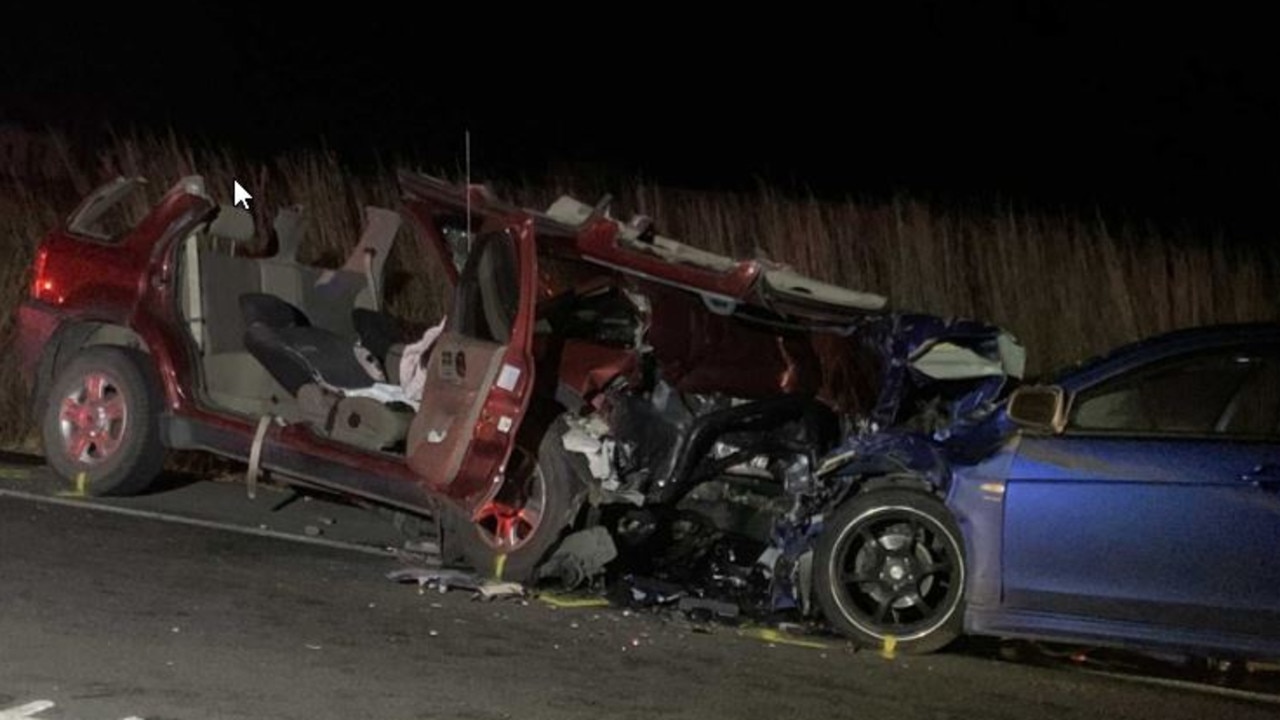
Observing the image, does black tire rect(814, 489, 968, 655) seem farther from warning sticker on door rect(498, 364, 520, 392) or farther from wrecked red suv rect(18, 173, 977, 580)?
warning sticker on door rect(498, 364, 520, 392)

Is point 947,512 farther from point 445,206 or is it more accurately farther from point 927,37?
point 927,37

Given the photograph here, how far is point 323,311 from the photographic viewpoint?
38.5 ft

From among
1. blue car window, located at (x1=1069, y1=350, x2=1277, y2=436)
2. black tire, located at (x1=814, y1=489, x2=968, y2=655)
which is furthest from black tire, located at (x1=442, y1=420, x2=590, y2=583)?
blue car window, located at (x1=1069, y1=350, x2=1277, y2=436)

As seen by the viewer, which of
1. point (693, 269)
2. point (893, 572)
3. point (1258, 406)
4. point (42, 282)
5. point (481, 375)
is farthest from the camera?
point (42, 282)

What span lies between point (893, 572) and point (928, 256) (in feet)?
22.8

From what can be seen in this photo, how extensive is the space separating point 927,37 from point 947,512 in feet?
119

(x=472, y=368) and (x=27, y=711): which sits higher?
(x=472, y=368)

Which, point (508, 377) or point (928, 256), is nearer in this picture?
point (508, 377)

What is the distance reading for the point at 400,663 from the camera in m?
7.80

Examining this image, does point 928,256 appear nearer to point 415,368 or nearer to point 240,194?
point 240,194

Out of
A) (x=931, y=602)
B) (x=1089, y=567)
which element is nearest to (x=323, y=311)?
(x=931, y=602)

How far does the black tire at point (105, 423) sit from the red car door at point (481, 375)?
200cm

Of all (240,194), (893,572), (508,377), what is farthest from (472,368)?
(240,194)

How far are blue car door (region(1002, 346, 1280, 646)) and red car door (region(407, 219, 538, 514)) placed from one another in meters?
2.31
